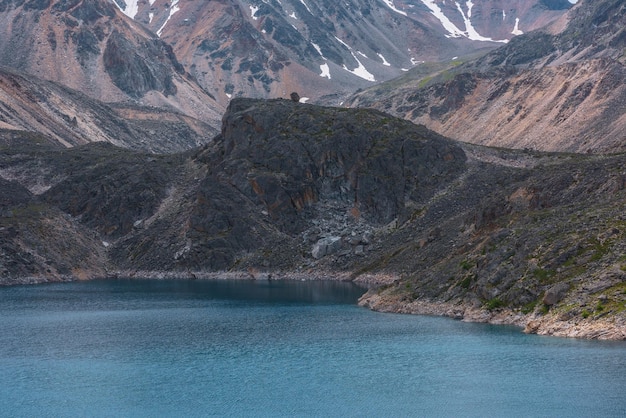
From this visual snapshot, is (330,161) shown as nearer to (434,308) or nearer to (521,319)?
(434,308)

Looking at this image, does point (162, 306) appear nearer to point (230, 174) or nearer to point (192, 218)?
point (192, 218)

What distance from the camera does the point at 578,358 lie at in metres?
73.6

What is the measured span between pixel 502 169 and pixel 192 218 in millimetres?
60114

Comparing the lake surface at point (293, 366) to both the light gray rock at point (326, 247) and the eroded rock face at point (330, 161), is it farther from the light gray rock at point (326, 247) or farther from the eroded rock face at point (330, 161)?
the eroded rock face at point (330, 161)

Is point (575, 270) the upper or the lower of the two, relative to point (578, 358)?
upper

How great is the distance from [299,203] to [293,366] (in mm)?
97514

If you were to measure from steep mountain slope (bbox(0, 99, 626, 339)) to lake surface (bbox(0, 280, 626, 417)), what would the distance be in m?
17.2

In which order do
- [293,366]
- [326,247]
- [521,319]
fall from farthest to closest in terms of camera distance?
1. [326,247]
2. [521,319]
3. [293,366]

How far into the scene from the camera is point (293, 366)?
78.8 m

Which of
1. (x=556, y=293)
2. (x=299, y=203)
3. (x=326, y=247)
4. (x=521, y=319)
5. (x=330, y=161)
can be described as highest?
(x=330, y=161)

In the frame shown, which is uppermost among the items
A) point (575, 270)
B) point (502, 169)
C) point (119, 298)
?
point (502, 169)

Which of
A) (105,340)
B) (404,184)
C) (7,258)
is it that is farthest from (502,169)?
(105,340)

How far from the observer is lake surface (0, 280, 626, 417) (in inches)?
2559

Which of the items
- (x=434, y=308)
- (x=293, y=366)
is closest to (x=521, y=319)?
(x=434, y=308)
